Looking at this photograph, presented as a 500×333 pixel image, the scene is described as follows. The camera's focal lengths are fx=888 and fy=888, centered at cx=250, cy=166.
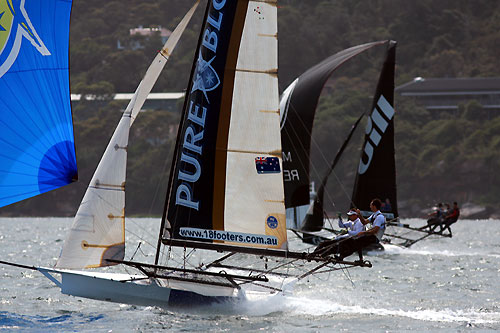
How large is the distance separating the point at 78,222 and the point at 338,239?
4567 mm

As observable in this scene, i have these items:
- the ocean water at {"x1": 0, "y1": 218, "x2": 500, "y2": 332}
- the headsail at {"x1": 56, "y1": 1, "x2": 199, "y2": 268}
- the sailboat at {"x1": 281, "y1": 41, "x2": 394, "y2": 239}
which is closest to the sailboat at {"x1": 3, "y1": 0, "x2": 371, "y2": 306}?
the headsail at {"x1": 56, "y1": 1, "x2": 199, "y2": 268}

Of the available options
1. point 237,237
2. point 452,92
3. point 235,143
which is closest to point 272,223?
point 237,237

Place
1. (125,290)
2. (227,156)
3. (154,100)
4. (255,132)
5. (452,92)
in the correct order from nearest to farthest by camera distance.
→ (125,290), (255,132), (227,156), (452,92), (154,100)

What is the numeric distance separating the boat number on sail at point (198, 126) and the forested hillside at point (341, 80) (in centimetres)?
7411

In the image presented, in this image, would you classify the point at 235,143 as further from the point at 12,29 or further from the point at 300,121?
the point at 300,121

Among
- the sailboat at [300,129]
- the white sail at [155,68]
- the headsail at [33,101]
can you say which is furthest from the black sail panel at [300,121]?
the headsail at [33,101]

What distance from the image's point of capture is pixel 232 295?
15.6 meters

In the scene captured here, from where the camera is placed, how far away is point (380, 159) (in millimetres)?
29203

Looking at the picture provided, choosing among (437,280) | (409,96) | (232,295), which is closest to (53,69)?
(232,295)

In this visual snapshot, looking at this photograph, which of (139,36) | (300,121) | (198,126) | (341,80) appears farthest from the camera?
(139,36)

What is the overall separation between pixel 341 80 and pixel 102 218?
4773 inches

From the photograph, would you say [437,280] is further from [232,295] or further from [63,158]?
[63,158]

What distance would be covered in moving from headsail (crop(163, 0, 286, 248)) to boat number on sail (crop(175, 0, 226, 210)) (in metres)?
0.02

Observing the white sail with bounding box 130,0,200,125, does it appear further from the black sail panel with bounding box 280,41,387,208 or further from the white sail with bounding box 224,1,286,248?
the black sail panel with bounding box 280,41,387,208
